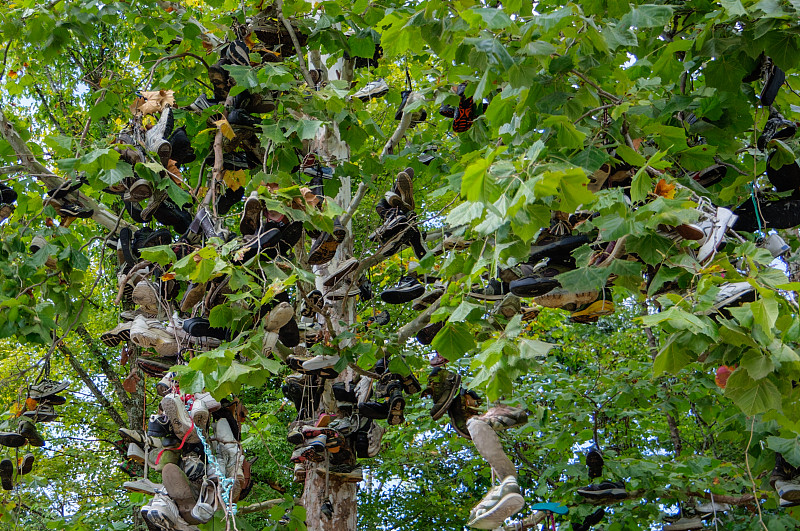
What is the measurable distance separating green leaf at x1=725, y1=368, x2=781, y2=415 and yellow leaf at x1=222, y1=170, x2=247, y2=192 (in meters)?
Result: 2.62

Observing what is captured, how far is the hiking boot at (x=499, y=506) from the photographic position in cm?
267

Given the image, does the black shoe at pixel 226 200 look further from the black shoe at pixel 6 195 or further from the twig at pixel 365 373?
the black shoe at pixel 6 195

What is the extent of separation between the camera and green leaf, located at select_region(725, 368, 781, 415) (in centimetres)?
216

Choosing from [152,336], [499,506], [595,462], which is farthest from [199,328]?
[595,462]

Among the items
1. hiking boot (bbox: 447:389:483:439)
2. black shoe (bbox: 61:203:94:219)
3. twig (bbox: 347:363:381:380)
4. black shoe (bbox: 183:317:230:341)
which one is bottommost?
hiking boot (bbox: 447:389:483:439)

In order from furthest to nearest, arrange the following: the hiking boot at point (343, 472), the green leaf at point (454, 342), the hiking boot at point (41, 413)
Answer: the hiking boot at point (41, 413) < the hiking boot at point (343, 472) < the green leaf at point (454, 342)

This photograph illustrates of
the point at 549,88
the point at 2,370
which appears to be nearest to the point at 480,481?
the point at 2,370

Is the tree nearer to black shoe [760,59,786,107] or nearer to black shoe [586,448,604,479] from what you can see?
black shoe [760,59,786,107]

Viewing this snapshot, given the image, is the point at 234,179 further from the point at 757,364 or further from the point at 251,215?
the point at 757,364

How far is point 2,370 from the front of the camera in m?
8.53

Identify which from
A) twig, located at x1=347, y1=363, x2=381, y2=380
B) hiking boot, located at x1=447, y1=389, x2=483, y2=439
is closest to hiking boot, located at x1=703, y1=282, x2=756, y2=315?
hiking boot, located at x1=447, y1=389, x2=483, y2=439

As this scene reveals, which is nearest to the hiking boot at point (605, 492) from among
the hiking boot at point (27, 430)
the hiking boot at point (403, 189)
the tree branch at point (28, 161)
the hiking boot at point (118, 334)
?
the hiking boot at point (403, 189)

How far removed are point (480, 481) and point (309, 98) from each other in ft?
22.1

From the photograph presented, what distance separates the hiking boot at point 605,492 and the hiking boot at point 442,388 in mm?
1374
